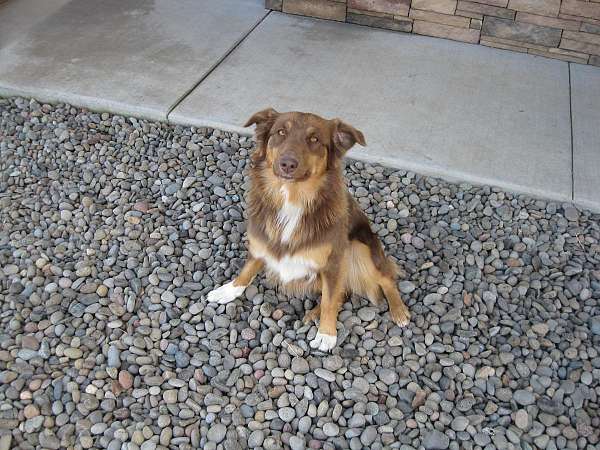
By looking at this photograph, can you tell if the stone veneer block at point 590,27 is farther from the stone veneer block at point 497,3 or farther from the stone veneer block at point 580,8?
the stone veneer block at point 497,3

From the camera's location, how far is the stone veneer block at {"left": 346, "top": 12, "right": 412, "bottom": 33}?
19.9ft

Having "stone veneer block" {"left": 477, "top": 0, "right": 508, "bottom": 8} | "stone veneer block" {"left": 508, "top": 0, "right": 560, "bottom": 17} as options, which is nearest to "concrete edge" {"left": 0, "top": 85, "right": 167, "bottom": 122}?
"stone veneer block" {"left": 477, "top": 0, "right": 508, "bottom": 8}

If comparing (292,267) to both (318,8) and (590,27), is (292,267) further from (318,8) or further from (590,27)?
(590,27)


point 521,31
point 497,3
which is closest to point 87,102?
point 497,3

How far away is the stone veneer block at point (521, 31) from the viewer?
18.8 ft

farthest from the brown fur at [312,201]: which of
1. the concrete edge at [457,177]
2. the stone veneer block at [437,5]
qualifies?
the stone veneer block at [437,5]

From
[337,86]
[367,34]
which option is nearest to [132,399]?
[337,86]

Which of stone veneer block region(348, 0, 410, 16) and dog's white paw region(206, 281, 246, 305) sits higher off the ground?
stone veneer block region(348, 0, 410, 16)

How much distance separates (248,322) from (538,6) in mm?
4189

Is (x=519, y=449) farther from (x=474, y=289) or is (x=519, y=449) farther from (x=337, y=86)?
(x=337, y=86)

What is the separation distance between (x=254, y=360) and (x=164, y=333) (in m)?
0.53

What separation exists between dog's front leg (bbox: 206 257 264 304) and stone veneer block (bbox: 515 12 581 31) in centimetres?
384

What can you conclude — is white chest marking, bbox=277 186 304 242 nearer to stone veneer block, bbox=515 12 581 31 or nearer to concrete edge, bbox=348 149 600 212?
concrete edge, bbox=348 149 600 212

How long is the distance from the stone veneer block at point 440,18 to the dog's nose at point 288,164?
3.74m
